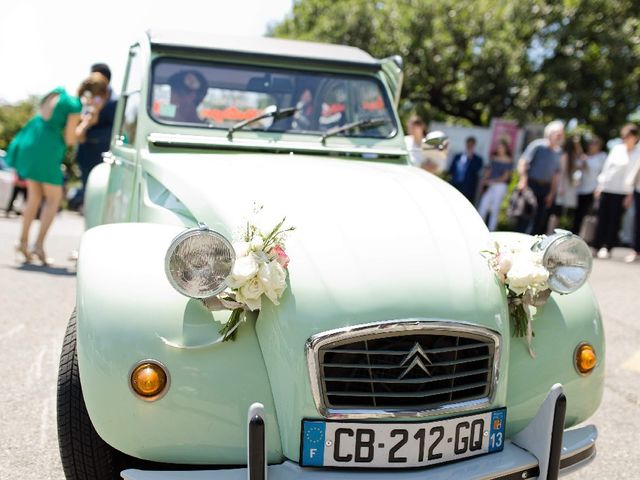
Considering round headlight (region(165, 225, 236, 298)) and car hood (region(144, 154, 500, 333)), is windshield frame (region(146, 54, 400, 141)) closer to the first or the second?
car hood (region(144, 154, 500, 333))

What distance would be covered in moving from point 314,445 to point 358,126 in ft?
7.85

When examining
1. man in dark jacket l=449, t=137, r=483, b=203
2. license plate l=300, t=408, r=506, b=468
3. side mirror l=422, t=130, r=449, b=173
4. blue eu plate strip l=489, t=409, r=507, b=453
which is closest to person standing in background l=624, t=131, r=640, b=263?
man in dark jacket l=449, t=137, r=483, b=203

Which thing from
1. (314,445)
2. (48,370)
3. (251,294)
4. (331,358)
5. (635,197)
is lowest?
(48,370)

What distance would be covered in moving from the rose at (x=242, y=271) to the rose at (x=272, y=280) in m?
0.03

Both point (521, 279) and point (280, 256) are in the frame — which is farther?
point (521, 279)

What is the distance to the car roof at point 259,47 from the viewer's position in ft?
14.5

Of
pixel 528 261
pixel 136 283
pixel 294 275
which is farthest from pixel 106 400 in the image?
pixel 528 261

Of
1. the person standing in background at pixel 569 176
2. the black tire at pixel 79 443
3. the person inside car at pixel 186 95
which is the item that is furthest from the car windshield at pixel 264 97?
the person standing in background at pixel 569 176

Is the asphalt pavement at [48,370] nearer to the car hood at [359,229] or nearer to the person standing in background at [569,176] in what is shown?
the car hood at [359,229]

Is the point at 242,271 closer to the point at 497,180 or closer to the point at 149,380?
the point at 149,380

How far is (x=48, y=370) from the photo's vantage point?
14.9 ft

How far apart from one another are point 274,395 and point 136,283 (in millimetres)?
615

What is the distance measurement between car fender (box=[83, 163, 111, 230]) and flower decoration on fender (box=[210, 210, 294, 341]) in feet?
8.96

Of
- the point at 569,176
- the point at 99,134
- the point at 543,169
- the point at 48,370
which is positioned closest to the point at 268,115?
the point at 48,370
